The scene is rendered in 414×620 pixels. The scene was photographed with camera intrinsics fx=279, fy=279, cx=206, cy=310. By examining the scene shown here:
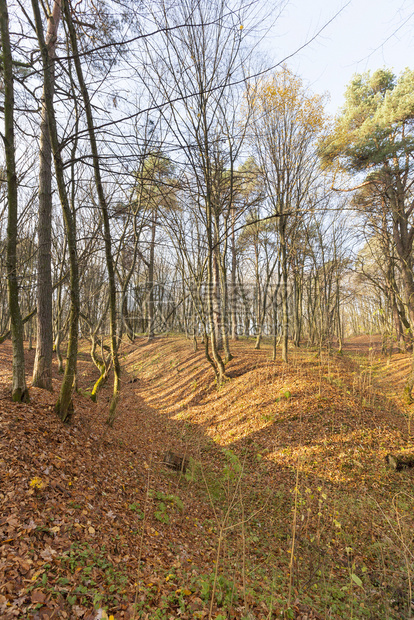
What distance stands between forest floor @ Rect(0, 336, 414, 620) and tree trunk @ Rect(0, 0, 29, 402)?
0.53 meters

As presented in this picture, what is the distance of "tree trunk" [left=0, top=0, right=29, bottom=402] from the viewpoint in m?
3.80

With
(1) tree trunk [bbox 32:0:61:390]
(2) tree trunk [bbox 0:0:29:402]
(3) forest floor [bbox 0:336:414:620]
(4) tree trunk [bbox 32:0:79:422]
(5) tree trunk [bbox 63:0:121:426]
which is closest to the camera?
(3) forest floor [bbox 0:336:414:620]

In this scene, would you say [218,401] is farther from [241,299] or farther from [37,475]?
[241,299]

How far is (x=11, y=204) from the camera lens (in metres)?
4.11

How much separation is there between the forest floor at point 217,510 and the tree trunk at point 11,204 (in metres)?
0.53

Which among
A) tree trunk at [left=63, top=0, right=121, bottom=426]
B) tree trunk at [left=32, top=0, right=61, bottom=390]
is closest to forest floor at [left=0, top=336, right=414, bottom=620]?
tree trunk at [left=32, top=0, right=61, bottom=390]

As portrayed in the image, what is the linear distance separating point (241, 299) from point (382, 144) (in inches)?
688

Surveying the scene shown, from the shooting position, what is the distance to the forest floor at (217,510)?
2469mm

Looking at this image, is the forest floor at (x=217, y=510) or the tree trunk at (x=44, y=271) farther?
the tree trunk at (x=44, y=271)

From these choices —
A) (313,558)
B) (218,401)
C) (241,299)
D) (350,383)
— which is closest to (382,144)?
(350,383)

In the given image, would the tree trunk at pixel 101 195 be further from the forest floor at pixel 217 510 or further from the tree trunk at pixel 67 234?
the forest floor at pixel 217 510

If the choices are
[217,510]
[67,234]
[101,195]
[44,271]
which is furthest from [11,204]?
[217,510]

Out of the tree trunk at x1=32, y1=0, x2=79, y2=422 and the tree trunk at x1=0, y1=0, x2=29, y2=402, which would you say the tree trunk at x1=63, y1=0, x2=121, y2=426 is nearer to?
the tree trunk at x1=32, y1=0, x2=79, y2=422

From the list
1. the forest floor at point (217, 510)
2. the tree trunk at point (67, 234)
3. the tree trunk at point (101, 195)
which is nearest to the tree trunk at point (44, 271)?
the forest floor at point (217, 510)
